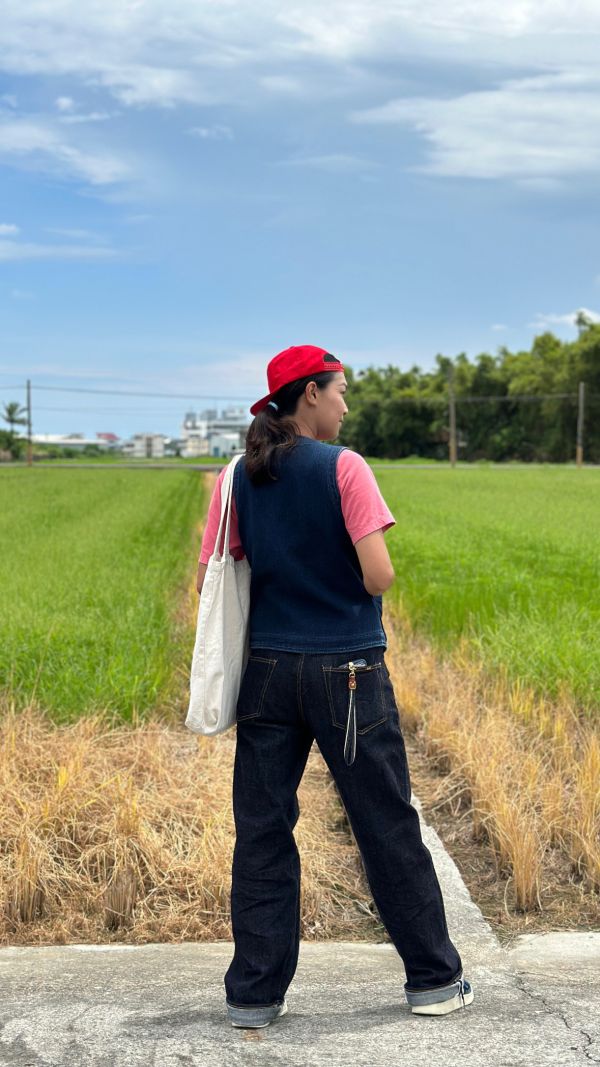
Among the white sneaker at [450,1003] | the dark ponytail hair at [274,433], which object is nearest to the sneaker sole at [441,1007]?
the white sneaker at [450,1003]

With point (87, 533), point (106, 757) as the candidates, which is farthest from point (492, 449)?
point (106, 757)

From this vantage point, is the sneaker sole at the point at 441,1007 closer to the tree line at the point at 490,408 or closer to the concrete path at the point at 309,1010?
the concrete path at the point at 309,1010

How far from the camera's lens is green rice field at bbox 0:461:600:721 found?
24.1ft

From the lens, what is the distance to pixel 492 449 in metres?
97.4

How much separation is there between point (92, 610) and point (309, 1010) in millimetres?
7137

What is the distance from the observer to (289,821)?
331 cm

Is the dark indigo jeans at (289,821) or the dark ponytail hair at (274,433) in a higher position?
the dark ponytail hair at (274,433)

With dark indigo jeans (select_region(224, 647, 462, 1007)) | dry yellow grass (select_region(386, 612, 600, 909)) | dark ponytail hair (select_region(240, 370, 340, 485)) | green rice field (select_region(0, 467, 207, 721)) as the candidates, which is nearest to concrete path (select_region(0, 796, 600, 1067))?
dark indigo jeans (select_region(224, 647, 462, 1007))

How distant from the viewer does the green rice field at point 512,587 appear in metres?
7.87

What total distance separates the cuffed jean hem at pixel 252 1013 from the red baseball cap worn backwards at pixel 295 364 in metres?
1.69

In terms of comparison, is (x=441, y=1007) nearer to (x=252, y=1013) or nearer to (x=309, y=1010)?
(x=309, y=1010)

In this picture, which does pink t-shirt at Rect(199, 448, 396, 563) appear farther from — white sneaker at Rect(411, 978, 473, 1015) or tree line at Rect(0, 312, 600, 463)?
tree line at Rect(0, 312, 600, 463)

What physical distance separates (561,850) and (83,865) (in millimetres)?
1946

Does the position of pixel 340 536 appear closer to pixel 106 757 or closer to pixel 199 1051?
pixel 199 1051
